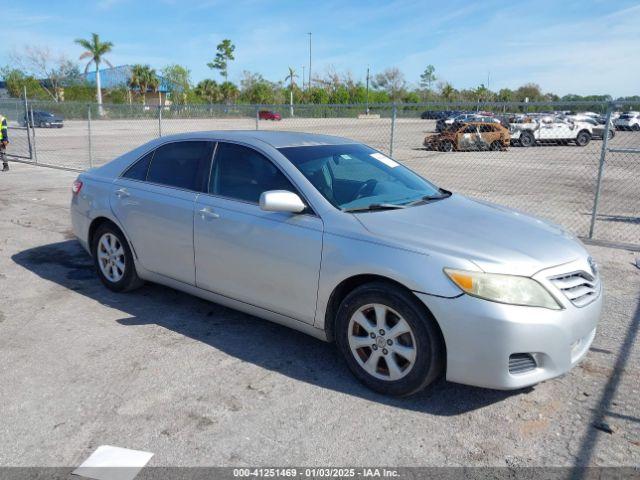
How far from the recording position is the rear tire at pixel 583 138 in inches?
1051

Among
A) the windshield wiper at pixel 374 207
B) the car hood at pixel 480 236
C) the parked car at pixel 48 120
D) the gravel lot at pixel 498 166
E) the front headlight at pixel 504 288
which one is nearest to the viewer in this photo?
the front headlight at pixel 504 288

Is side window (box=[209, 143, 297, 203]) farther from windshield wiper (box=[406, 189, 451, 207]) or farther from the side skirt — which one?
windshield wiper (box=[406, 189, 451, 207])

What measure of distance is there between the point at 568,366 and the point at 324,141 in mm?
2519

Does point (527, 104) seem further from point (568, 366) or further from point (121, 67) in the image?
point (121, 67)

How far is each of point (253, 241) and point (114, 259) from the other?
1925 mm

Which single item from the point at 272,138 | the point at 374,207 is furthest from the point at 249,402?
the point at 272,138

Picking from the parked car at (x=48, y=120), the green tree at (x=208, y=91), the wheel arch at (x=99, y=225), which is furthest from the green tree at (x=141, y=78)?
the wheel arch at (x=99, y=225)

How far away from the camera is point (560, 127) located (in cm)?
2708

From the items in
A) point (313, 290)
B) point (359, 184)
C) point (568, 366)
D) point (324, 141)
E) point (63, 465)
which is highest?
point (324, 141)

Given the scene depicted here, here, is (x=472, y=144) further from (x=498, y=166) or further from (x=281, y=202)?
(x=281, y=202)

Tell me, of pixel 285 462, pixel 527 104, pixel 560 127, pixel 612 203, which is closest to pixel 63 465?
pixel 285 462

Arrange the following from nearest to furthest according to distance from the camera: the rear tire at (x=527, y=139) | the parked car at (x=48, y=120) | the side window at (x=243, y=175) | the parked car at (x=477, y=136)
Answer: the side window at (x=243, y=175)
the parked car at (x=477, y=136)
the rear tire at (x=527, y=139)
the parked car at (x=48, y=120)

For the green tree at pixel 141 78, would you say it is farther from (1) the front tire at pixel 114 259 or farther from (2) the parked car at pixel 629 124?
(1) the front tire at pixel 114 259

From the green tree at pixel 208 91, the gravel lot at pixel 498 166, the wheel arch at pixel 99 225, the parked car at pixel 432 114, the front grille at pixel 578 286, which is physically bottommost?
the gravel lot at pixel 498 166
